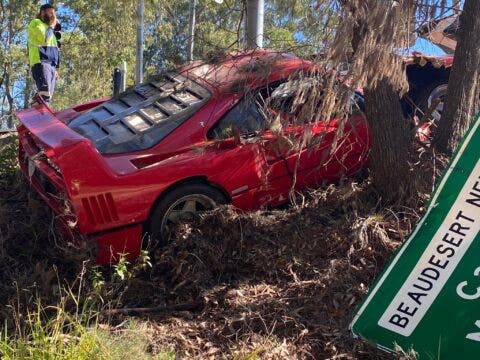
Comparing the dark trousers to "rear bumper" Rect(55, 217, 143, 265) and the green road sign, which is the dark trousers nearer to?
"rear bumper" Rect(55, 217, 143, 265)

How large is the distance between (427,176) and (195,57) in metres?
2.53

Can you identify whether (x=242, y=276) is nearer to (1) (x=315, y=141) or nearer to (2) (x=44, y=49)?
(1) (x=315, y=141)

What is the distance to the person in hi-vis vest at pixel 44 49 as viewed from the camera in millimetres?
8297

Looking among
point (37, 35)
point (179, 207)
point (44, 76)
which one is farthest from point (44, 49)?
point (179, 207)

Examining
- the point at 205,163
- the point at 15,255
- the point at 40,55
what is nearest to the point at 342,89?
the point at 205,163

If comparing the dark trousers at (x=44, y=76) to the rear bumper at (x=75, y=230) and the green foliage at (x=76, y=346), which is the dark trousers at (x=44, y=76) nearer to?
the rear bumper at (x=75, y=230)

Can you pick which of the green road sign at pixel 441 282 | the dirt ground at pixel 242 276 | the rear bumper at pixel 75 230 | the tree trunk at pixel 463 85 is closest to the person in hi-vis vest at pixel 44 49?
the dirt ground at pixel 242 276

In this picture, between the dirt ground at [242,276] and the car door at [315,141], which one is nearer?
the dirt ground at [242,276]

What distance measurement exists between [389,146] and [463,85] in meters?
0.85

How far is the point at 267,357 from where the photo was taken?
3646 millimetres

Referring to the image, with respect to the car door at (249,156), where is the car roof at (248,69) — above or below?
above

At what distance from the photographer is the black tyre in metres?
4.77

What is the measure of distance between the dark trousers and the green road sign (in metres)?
6.23

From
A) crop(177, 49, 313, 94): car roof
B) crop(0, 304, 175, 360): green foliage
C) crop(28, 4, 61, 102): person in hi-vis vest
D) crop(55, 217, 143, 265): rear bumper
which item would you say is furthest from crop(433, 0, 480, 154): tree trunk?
crop(28, 4, 61, 102): person in hi-vis vest
